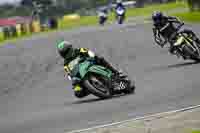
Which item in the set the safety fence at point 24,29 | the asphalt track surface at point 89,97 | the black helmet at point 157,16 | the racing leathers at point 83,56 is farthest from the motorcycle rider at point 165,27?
the safety fence at point 24,29

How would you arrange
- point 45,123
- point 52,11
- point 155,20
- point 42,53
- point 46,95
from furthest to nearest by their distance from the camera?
point 52,11
point 42,53
point 155,20
point 46,95
point 45,123

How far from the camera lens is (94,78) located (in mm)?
15250

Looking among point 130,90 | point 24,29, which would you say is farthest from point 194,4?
point 130,90

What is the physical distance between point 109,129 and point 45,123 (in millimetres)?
2962

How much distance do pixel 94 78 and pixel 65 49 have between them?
2.88 ft

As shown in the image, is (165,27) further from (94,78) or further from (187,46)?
(94,78)

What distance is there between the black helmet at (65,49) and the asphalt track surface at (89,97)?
3.42 feet

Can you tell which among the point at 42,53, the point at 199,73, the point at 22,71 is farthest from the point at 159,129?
the point at 42,53

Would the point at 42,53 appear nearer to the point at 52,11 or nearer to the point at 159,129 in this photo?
the point at 159,129

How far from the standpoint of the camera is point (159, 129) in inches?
351

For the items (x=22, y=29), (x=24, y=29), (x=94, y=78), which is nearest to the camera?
(x=94, y=78)

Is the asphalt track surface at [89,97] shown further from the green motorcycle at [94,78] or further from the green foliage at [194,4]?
the green foliage at [194,4]

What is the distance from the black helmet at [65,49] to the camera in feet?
48.9

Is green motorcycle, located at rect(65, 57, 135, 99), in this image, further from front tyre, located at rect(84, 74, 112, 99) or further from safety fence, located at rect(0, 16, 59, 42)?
safety fence, located at rect(0, 16, 59, 42)
